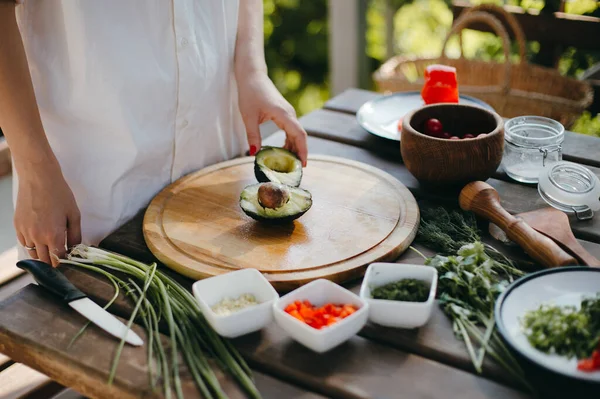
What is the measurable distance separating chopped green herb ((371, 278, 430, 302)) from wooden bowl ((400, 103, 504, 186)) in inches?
19.6

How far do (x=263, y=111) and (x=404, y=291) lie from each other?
2.98 feet

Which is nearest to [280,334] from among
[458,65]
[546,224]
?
[546,224]

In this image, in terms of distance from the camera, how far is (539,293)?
137cm

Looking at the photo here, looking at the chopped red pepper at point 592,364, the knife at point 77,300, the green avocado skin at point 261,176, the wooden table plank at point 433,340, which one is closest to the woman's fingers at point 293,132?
the green avocado skin at point 261,176

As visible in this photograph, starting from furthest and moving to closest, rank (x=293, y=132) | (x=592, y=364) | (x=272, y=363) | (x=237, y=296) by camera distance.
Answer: (x=293, y=132) → (x=237, y=296) → (x=272, y=363) → (x=592, y=364)

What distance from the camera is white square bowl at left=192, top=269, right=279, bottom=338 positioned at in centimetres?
130

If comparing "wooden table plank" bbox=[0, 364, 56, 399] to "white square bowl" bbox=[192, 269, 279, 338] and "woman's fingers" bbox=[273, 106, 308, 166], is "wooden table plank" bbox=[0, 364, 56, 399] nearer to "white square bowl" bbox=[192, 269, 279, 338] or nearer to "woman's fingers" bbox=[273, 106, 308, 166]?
"white square bowl" bbox=[192, 269, 279, 338]

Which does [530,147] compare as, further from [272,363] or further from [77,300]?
[77,300]

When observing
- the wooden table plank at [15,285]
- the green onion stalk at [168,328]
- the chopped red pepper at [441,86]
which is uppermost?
the chopped red pepper at [441,86]

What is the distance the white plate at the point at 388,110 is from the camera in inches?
89.3

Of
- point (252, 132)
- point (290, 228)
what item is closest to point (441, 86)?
point (252, 132)

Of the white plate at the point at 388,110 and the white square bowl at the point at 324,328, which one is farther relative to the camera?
the white plate at the point at 388,110

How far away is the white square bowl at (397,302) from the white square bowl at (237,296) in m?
0.20

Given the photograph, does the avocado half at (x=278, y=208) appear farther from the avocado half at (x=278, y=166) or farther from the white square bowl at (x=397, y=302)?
the white square bowl at (x=397, y=302)
